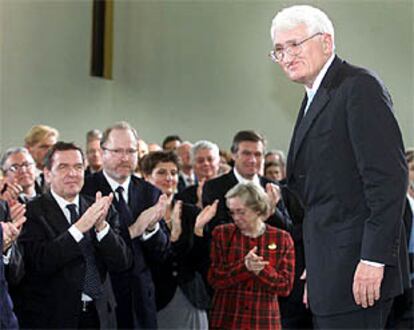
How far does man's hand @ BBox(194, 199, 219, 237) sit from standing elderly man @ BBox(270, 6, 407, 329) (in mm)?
2045

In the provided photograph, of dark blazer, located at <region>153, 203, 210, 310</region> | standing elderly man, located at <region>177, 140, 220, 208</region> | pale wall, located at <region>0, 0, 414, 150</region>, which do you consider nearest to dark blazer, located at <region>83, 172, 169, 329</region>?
dark blazer, located at <region>153, 203, 210, 310</region>

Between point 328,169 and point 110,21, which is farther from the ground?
point 110,21

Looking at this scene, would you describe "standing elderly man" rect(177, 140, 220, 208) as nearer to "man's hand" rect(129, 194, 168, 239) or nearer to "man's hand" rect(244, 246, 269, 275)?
"man's hand" rect(244, 246, 269, 275)

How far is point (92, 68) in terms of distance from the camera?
9242 mm

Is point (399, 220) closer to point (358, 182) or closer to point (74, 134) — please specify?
point (358, 182)

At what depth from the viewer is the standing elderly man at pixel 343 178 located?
2.16 m

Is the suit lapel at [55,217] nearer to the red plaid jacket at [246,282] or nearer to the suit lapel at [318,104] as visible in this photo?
the red plaid jacket at [246,282]

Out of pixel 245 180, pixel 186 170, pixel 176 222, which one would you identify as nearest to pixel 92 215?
pixel 176 222

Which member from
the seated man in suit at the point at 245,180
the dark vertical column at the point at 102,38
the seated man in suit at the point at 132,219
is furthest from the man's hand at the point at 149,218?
the dark vertical column at the point at 102,38

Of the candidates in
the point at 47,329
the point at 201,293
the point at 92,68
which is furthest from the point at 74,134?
the point at 47,329

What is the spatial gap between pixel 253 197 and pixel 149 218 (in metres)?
0.67

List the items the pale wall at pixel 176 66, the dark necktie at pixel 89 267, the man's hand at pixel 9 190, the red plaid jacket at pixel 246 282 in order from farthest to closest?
1. the pale wall at pixel 176 66
2. the man's hand at pixel 9 190
3. the red plaid jacket at pixel 246 282
4. the dark necktie at pixel 89 267

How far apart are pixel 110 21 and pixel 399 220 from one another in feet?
25.3

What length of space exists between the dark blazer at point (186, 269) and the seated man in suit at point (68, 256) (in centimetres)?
46
